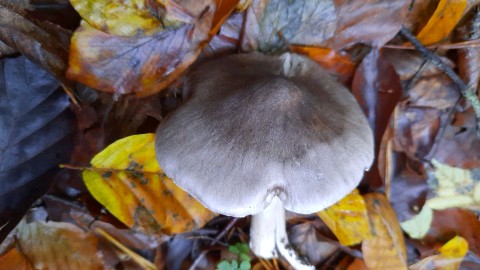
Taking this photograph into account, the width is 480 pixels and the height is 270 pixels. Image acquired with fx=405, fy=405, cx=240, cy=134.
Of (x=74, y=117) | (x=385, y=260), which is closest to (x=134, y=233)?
(x=74, y=117)

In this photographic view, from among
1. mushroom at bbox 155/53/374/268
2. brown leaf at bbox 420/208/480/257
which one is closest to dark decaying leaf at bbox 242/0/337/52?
mushroom at bbox 155/53/374/268

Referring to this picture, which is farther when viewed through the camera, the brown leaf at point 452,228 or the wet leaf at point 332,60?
the brown leaf at point 452,228

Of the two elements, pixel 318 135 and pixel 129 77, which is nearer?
pixel 318 135

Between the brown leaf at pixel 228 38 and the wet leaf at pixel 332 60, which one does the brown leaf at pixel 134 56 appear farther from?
the wet leaf at pixel 332 60

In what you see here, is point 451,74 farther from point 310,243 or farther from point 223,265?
point 223,265

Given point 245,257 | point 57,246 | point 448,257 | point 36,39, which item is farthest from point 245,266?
point 36,39

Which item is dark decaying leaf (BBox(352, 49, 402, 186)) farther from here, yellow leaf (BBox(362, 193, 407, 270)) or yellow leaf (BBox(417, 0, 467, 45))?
yellow leaf (BBox(362, 193, 407, 270))

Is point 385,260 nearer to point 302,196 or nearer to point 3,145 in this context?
point 302,196

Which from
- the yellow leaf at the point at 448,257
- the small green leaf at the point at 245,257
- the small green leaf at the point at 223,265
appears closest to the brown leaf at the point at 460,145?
the yellow leaf at the point at 448,257
